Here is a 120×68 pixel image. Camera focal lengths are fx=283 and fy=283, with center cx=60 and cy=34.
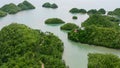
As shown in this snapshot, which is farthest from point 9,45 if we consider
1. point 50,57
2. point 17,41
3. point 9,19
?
point 9,19

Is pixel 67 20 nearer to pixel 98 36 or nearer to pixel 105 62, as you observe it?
pixel 98 36

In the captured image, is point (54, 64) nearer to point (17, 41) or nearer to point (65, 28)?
point (17, 41)

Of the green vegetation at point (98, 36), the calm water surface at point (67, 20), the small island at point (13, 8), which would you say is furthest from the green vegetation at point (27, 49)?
the small island at point (13, 8)

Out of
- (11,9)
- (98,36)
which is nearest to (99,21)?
(98,36)

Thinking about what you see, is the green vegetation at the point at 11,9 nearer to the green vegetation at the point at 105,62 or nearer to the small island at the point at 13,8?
the small island at the point at 13,8

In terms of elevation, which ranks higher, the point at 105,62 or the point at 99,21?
the point at 99,21

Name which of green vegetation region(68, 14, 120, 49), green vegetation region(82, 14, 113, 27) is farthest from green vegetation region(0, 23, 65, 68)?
green vegetation region(82, 14, 113, 27)

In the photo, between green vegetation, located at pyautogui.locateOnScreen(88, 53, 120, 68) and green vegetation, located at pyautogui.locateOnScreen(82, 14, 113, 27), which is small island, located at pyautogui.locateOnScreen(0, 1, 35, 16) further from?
green vegetation, located at pyautogui.locateOnScreen(88, 53, 120, 68)
